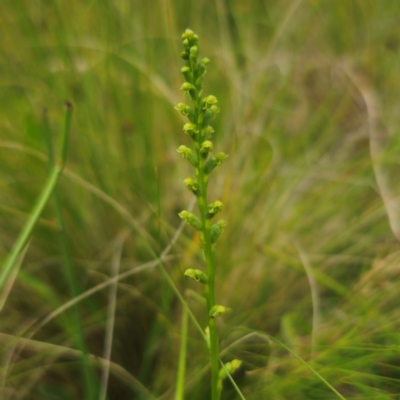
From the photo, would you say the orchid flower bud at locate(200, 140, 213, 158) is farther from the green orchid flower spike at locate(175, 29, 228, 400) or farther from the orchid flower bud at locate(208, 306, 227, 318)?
the orchid flower bud at locate(208, 306, 227, 318)

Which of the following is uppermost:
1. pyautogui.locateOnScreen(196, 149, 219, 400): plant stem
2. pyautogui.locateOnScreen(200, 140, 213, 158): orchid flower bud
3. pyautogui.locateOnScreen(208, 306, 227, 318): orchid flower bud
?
pyautogui.locateOnScreen(200, 140, 213, 158): orchid flower bud

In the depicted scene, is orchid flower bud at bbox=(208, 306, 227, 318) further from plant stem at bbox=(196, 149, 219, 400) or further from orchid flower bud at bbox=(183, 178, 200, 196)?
orchid flower bud at bbox=(183, 178, 200, 196)

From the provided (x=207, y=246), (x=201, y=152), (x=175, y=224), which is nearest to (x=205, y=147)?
(x=201, y=152)

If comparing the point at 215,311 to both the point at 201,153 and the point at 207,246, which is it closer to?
the point at 207,246

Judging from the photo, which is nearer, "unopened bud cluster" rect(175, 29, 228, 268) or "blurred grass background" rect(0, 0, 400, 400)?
"unopened bud cluster" rect(175, 29, 228, 268)

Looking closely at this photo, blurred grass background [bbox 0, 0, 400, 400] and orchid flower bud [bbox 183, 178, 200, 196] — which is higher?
blurred grass background [bbox 0, 0, 400, 400]

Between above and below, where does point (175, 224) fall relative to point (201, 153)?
above

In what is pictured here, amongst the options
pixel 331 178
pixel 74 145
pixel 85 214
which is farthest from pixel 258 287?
pixel 74 145

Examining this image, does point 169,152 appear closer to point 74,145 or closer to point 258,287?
point 74,145

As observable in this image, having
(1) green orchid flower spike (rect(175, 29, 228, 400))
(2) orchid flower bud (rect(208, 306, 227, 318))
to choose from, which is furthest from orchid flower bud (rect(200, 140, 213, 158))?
(2) orchid flower bud (rect(208, 306, 227, 318))
